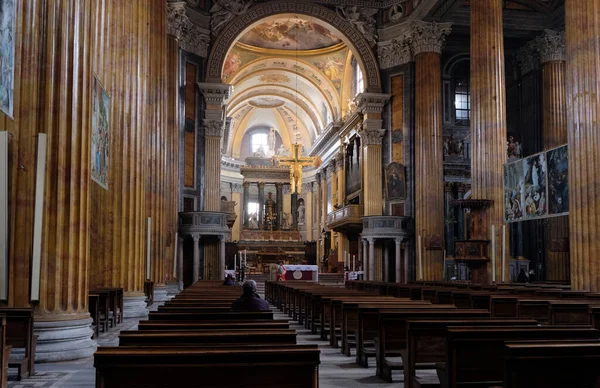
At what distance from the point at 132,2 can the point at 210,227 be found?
11.8 m

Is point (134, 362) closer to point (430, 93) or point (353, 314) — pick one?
point (353, 314)

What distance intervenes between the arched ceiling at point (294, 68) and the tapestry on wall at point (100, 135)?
58.7 ft

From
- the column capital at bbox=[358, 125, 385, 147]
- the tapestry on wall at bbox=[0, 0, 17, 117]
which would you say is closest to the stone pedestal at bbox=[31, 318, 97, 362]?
the tapestry on wall at bbox=[0, 0, 17, 117]

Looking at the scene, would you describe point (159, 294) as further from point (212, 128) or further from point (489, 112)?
point (212, 128)

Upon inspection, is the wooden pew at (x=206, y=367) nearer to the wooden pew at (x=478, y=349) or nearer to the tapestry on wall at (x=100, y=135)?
the wooden pew at (x=478, y=349)

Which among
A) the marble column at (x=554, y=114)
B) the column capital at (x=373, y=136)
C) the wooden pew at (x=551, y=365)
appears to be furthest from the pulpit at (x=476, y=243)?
the wooden pew at (x=551, y=365)

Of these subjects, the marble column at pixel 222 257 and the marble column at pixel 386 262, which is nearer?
the marble column at pixel 222 257

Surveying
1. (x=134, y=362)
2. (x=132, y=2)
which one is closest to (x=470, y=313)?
(x=134, y=362)

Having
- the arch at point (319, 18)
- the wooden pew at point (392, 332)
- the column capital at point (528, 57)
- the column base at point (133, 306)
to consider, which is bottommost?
the column base at point (133, 306)

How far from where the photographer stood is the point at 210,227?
76.5 feet

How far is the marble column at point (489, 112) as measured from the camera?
1691cm

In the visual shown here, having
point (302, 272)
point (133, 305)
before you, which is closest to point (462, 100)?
point (302, 272)

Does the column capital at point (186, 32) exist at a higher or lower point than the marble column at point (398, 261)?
higher

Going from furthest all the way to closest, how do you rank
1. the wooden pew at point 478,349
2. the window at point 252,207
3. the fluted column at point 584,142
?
the window at point 252,207, the fluted column at point 584,142, the wooden pew at point 478,349
